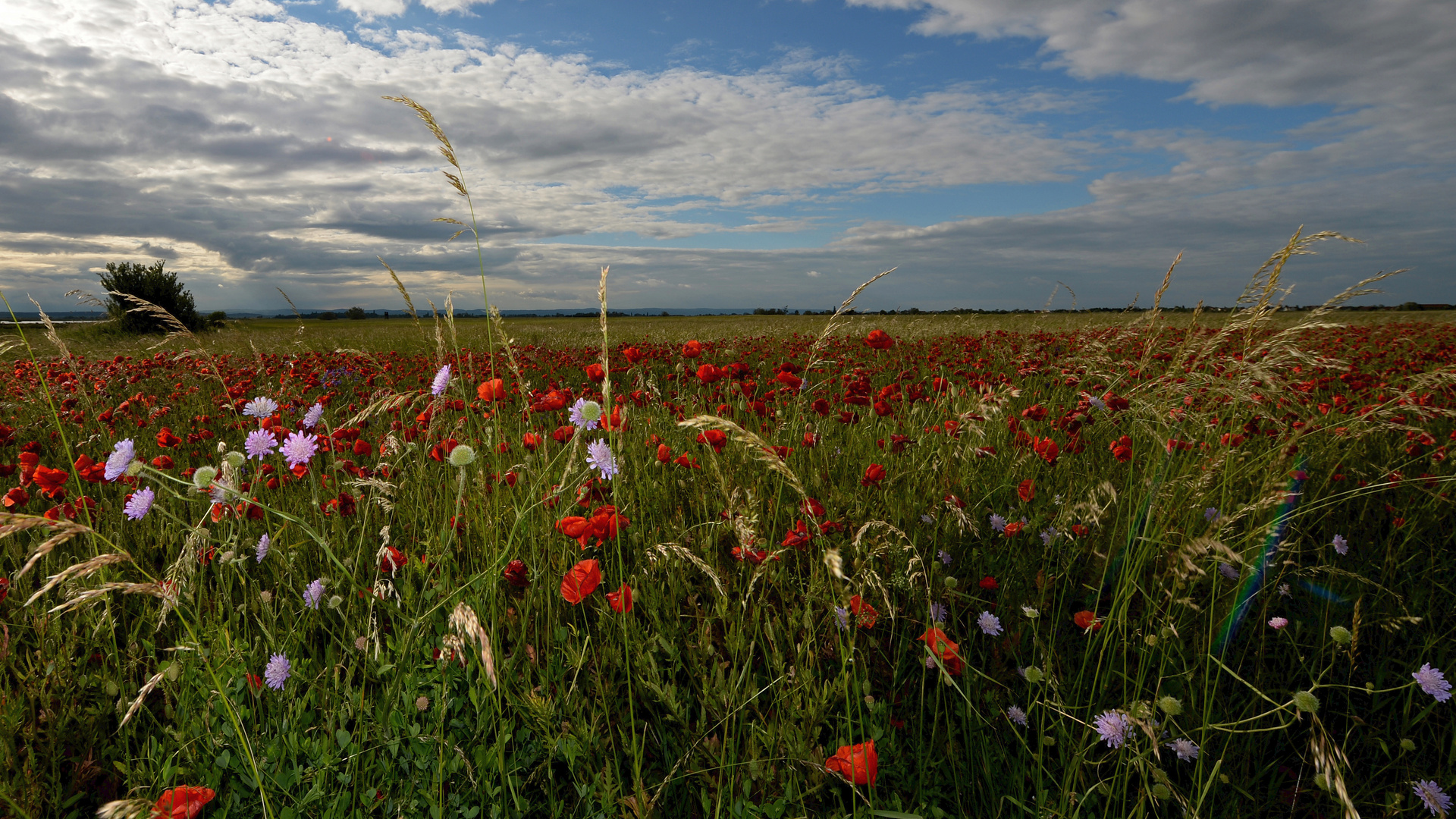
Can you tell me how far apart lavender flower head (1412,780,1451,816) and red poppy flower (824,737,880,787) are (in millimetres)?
1310

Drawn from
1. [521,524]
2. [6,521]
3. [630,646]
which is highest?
[6,521]

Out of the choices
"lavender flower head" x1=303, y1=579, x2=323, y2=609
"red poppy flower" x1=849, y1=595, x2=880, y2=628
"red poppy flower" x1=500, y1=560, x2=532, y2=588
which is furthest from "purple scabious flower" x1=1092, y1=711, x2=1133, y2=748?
"lavender flower head" x1=303, y1=579, x2=323, y2=609

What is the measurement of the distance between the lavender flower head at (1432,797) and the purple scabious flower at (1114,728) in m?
0.63

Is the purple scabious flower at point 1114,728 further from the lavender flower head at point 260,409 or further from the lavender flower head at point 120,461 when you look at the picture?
the lavender flower head at point 260,409

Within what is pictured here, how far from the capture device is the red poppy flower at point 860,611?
1.27 metres

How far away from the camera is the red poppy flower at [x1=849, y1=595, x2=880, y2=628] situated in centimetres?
127

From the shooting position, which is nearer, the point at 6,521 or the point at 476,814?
the point at 6,521

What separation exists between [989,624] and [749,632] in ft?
2.39

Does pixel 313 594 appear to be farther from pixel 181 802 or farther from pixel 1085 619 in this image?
pixel 1085 619

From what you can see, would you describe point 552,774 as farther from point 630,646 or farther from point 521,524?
point 521,524

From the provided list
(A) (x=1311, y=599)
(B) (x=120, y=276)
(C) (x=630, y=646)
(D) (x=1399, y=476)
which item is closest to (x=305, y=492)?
(C) (x=630, y=646)

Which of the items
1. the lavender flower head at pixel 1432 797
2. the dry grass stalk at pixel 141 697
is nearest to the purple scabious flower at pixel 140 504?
the dry grass stalk at pixel 141 697

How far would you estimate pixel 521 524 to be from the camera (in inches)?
88.5

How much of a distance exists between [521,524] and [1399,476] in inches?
158
